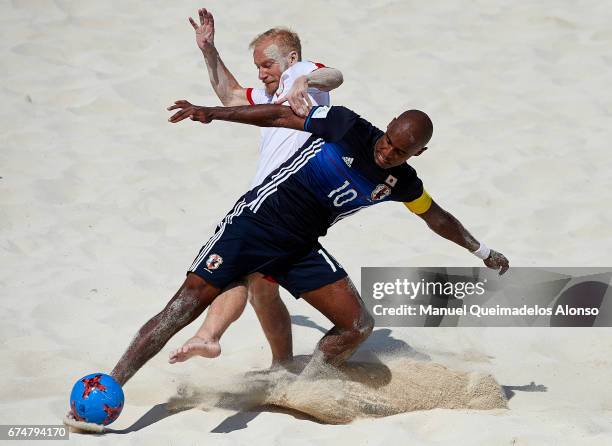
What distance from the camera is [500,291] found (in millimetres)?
6543

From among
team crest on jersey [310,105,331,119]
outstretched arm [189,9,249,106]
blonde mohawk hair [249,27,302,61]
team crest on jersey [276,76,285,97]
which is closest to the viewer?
team crest on jersey [310,105,331,119]

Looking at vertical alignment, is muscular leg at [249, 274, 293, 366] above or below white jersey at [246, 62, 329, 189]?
below

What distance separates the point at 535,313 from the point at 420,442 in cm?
247

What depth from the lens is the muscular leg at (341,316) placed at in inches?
180

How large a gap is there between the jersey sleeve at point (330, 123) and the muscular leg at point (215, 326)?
0.86m

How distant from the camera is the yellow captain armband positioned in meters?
4.60

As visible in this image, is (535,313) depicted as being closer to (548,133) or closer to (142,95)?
(548,133)

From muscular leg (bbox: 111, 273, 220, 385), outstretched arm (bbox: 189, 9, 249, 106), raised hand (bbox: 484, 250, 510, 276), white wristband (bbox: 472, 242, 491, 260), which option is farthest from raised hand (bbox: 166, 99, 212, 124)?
raised hand (bbox: 484, 250, 510, 276)

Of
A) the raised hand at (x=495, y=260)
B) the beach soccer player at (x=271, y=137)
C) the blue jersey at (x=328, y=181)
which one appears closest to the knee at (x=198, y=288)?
the beach soccer player at (x=271, y=137)

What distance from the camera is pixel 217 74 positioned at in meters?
5.50

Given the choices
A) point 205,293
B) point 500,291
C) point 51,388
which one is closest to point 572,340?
point 500,291

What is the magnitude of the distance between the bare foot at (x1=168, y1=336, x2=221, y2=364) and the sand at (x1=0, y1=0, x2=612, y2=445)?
0.95 feet

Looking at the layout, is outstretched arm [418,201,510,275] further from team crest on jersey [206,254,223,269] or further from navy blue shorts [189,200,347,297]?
team crest on jersey [206,254,223,269]

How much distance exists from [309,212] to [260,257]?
1.03 ft
